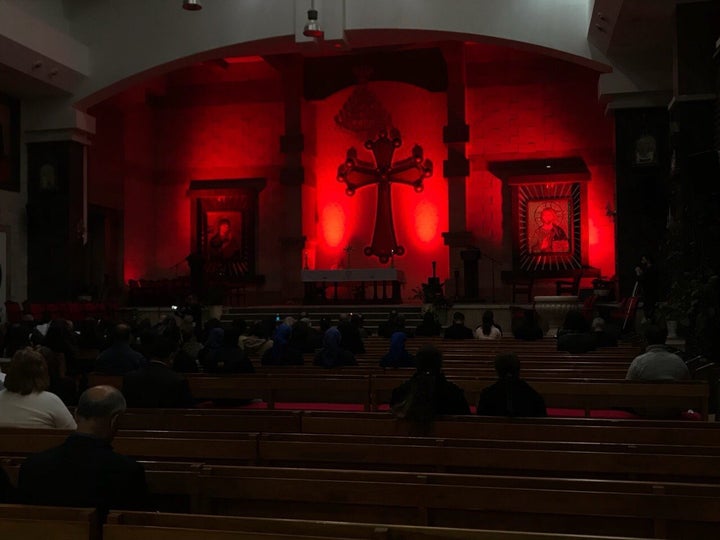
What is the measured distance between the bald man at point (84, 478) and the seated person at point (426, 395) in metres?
1.78

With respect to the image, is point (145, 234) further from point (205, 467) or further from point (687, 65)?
point (205, 467)

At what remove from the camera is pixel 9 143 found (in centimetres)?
1698

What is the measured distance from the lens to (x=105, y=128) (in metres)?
20.4

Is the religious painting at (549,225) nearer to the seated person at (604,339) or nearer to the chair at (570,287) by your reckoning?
the chair at (570,287)

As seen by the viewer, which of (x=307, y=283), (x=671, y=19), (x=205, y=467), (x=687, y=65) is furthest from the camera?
(x=307, y=283)

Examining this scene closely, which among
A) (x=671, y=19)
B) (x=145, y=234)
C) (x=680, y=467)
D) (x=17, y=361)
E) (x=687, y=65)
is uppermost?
(x=671, y=19)

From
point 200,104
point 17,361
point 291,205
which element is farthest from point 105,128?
point 17,361

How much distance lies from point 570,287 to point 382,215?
4888 mm

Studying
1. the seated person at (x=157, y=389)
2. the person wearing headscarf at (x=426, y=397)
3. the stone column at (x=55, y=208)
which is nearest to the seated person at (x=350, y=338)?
the seated person at (x=157, y=389)

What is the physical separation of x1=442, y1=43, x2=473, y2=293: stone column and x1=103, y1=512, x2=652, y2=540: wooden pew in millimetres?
17286

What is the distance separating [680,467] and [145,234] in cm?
2003

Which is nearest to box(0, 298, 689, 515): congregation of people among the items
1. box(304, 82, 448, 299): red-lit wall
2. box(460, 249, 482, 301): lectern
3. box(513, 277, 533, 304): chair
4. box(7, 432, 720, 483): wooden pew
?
box(7, 432, 720, 483): wooden pew

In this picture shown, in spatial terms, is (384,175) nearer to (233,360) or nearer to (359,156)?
(359,156)

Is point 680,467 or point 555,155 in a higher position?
point 555,155
